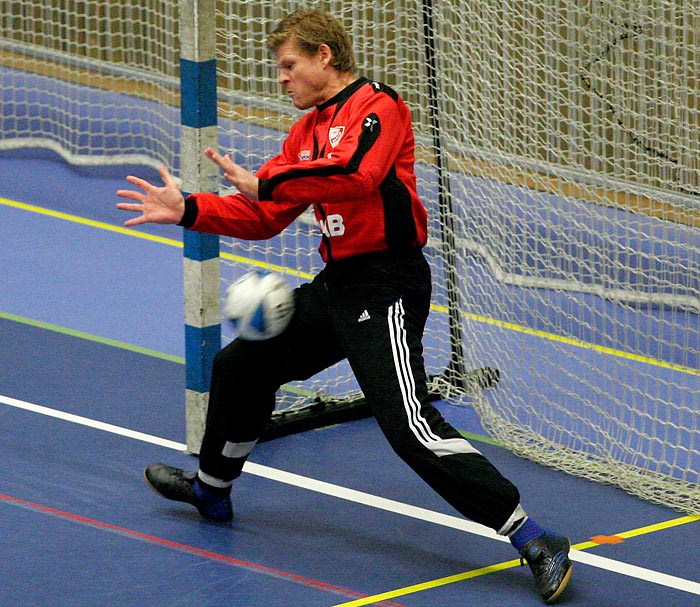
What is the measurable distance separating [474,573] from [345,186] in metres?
1.49

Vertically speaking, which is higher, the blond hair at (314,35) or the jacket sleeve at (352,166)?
the blond hair at (314,35)

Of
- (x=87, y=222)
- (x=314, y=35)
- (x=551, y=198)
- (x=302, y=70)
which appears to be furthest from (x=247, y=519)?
(x=87, y=222)

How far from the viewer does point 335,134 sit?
4863 millimetres

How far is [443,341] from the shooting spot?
290 inches

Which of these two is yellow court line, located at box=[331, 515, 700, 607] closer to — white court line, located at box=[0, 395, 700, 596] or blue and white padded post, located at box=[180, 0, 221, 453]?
white court line, located at box=[0, 395, 700, 596]

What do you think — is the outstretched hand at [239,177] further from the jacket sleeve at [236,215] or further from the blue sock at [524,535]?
the blue sock at [524,535]

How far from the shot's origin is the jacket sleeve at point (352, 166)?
15.2 feet

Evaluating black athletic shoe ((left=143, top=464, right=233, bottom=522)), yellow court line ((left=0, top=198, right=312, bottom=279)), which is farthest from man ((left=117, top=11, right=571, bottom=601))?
yellow court line ((left=0, top=198, right=312, bottom=279))

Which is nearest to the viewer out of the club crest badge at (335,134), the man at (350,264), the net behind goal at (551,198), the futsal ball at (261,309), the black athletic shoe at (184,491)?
the man at (350,264)

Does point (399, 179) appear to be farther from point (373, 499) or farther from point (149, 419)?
point (149, 419)

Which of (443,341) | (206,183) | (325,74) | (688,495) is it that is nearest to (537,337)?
(443,341)

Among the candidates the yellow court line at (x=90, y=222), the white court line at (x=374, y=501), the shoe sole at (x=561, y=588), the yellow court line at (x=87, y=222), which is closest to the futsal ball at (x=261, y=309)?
the white court line at (x=374, y=501)

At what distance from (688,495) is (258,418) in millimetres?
1819

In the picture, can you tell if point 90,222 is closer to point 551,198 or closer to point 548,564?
point 551,198
